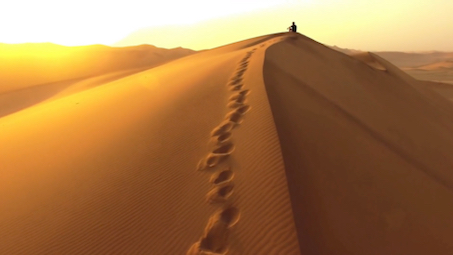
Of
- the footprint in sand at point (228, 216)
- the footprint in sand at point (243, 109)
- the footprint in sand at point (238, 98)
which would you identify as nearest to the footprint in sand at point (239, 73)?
the footprint in sand at point (238, 98)

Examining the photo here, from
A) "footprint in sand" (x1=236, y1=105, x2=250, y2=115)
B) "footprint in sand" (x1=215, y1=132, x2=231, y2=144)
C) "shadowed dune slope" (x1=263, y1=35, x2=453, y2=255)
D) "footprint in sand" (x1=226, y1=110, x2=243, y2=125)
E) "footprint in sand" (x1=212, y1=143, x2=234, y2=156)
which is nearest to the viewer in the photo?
"shadowed dune slope" (x1=263, y1=35, x2=453, y2=255)

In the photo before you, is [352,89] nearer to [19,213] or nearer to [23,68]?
[19,213]

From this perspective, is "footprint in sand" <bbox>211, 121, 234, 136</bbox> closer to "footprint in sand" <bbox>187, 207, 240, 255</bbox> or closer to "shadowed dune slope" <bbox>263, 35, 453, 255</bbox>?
"shadowed dune slope" <bbox>263, 35, 453, 255</bbox>

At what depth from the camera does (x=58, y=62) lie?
77.8 ft

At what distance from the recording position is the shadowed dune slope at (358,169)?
227cm

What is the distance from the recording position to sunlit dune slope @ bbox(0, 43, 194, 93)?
2047 centimetres

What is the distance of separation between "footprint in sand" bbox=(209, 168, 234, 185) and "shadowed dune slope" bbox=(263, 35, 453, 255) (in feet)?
1.63

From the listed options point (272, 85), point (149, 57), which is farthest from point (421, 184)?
point (149, 57)

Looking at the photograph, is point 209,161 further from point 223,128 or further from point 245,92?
point 245,92

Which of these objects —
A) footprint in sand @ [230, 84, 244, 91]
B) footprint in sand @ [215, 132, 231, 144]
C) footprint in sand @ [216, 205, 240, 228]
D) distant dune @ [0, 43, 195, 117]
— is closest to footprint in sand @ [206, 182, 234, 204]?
footprint in sand @ [216, 205, 240, 228]

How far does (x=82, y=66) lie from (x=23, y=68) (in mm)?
3736

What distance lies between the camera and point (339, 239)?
2156 mm

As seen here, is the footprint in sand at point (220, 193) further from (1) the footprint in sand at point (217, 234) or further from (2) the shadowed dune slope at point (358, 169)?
(2) the shadowed dune slope at point (358, 169)

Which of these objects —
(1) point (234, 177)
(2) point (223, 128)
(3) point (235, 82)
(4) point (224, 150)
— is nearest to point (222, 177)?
(1) point (234, 177)
